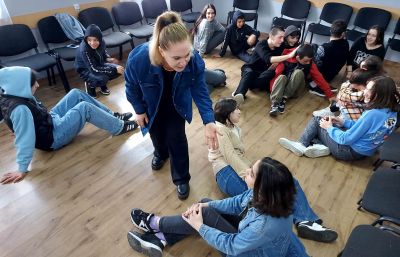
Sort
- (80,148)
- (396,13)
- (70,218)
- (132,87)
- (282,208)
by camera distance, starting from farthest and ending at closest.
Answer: (396,13), (80,148), (70,218), (132,87), (282,208)

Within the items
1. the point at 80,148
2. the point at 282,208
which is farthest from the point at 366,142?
the point at 80,148

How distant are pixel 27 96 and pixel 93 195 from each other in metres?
0.95

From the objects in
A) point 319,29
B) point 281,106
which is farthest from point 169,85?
point 319,29

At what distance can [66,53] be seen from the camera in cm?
354

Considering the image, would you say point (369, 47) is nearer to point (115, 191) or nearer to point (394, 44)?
point (394, 44)

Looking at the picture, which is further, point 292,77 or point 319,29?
point 319,29

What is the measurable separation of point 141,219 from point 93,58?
2.30m

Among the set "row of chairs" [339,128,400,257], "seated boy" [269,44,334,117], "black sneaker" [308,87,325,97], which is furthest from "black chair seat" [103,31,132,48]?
"row of chairs" [339,128,400,257]

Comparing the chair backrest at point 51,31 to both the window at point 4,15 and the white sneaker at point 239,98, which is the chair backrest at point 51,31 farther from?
the white sneaker at point 239,98

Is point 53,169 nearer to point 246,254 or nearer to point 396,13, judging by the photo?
point 246,254

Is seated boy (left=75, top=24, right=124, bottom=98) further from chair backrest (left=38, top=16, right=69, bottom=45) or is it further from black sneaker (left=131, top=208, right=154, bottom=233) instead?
black sneaker (left=131, top=208, right=154, bottom=233)

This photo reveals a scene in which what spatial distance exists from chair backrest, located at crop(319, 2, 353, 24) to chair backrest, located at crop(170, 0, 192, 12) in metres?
2.34

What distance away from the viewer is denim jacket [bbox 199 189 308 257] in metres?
1.25

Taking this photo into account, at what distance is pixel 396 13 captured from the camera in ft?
14.5
